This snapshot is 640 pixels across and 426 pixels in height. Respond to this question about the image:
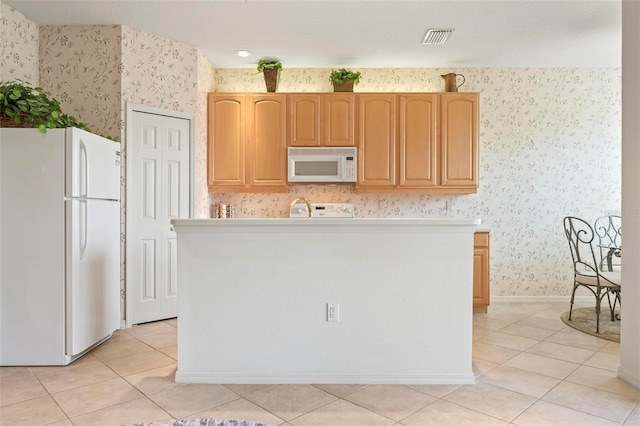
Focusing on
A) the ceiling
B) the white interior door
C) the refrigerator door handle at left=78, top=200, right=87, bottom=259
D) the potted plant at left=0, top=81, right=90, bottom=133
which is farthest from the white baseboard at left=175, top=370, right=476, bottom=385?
the ceiling

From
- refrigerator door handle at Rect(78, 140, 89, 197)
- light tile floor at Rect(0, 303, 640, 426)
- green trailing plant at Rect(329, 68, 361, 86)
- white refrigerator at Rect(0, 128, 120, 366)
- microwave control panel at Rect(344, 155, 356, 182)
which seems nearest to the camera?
light tile floor at Rect(0, 303, 640, 426)

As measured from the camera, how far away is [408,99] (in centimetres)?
433

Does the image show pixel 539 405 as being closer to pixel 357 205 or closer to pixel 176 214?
pixel 357 205

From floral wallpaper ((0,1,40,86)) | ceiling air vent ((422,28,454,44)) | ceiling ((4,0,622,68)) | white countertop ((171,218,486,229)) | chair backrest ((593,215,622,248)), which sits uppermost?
ceiling ((4,0,622,68))

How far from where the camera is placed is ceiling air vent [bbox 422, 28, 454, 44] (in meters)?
3.61

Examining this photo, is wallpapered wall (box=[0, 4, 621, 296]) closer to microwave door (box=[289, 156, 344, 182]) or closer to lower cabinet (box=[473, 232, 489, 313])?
microwave door (box=[289, 156, 344, 182])

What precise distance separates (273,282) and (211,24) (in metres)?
2.46

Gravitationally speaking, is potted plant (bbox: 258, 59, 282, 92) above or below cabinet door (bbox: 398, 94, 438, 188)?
above

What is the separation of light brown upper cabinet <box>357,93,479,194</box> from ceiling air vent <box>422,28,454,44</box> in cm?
61

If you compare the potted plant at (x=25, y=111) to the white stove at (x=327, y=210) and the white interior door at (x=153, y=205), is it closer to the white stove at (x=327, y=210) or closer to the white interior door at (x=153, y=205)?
the white interior door at (x=153, y=205)

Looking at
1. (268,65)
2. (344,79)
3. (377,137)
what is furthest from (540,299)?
(268,65)

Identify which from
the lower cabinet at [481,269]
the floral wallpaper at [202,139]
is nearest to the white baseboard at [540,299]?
the lower cabinet at [481,269]

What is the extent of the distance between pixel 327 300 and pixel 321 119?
8.13ft

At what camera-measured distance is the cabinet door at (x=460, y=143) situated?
432 cm
